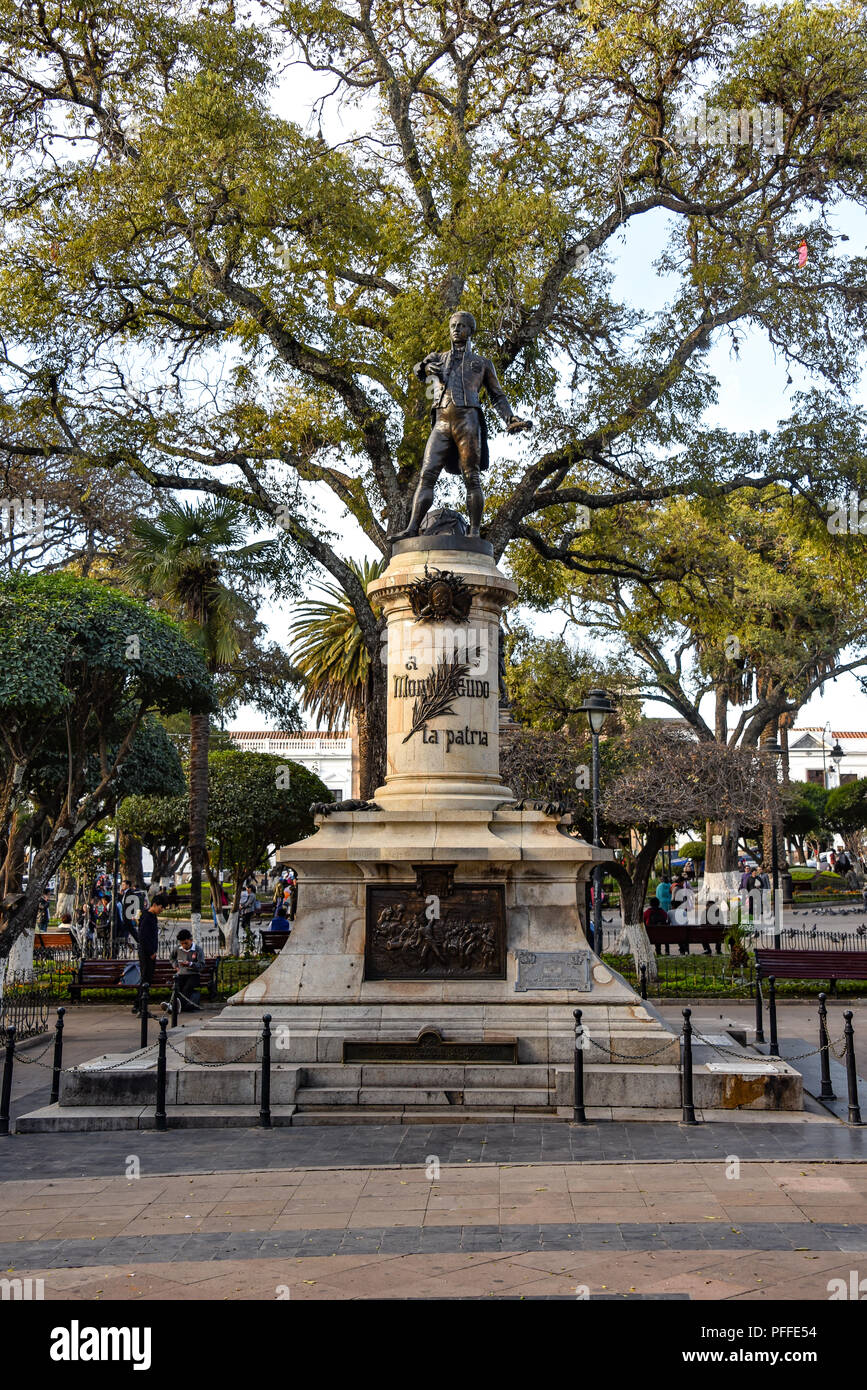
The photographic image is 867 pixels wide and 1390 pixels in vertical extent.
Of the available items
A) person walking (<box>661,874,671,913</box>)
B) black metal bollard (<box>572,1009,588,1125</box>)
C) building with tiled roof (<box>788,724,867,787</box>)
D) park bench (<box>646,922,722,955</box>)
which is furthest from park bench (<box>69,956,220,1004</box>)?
building with tiled roof (<box>788,724,867,787</box>)

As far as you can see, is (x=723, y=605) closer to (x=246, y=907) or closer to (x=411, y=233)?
(x=411, y=233)

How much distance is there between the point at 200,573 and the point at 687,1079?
65.0 feet

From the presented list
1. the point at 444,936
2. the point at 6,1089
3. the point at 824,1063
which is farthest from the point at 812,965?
the point at 6,1089

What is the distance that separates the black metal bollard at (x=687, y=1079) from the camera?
10.5m

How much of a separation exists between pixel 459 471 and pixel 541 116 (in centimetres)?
1130

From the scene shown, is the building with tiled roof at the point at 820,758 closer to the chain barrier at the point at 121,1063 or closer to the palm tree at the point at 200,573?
the palm tree at the point at 200,573

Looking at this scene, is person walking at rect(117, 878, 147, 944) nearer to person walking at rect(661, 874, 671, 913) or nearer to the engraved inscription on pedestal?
person walking at rect(661, 874, 671, 913)

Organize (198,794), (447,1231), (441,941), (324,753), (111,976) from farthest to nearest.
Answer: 1. (324,753)
2. (198,794)
3. (111,976)
4. (441,941)
5. (447,1231)

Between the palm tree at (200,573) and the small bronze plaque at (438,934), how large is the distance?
1565 centimetres

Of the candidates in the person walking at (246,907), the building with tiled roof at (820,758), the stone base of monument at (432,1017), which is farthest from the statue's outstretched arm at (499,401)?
the building with tiled roof at (820,758)

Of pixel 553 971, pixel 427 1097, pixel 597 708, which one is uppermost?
pixel 597 708

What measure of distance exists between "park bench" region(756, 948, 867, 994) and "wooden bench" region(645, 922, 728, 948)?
480 cm

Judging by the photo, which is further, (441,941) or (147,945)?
(147,945)

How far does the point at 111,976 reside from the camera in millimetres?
22156
